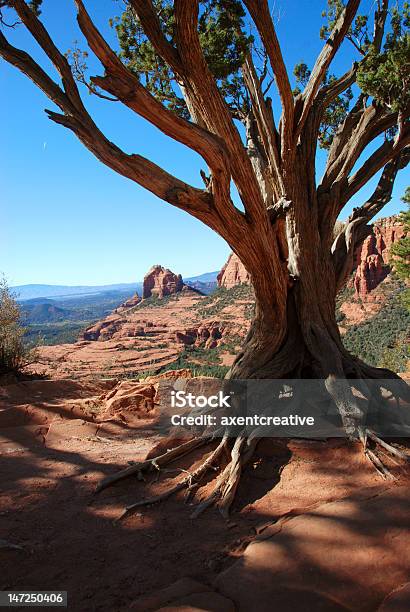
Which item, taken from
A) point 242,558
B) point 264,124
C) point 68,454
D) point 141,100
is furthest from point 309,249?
point 68,454

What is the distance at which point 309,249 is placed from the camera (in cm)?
514

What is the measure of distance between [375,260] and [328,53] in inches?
2552

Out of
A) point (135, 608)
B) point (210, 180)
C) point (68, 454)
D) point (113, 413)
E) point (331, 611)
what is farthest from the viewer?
point (113, 413)

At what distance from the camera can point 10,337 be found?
32.4 feet

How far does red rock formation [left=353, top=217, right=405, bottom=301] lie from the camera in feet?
198

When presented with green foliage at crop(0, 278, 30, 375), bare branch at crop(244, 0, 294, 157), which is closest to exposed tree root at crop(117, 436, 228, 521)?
bare branch at crop(244, 0, 294, 157)

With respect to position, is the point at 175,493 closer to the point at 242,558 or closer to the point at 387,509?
the point at 242,558

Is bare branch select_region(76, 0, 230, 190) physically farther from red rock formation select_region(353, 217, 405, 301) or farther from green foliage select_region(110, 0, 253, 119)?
red rock formation select_region(353, 217, 405, 301)

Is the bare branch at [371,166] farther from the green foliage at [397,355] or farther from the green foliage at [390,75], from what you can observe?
the green foliage at [397,355]

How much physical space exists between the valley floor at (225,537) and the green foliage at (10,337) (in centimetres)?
558

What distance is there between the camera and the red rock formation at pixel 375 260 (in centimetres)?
6034

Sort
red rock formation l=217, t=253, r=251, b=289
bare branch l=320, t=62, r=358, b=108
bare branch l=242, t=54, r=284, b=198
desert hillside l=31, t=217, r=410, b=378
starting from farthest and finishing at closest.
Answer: red rock formation l=217, t=253, r=251, b=289 < desert hillside l=31, t=217, r=410, b=378 < bare branch l=320, t=62, r=358, b=108 < bare branch l=242, t=54, r=284, b=198

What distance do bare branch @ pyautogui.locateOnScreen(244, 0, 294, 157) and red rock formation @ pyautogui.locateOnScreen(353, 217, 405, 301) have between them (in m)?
54.9

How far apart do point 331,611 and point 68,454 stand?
3.96m
